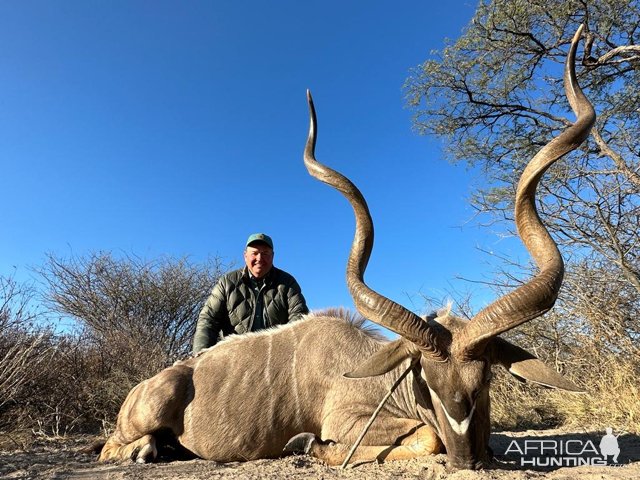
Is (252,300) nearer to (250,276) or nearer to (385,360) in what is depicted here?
(250,276)

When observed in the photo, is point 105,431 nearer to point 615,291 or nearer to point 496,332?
point 496,332

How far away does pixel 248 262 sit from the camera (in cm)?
501

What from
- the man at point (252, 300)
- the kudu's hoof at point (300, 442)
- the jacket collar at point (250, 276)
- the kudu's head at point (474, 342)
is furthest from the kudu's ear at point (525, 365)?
the jacket collar at point (250, 276)

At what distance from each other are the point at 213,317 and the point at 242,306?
1.00ft

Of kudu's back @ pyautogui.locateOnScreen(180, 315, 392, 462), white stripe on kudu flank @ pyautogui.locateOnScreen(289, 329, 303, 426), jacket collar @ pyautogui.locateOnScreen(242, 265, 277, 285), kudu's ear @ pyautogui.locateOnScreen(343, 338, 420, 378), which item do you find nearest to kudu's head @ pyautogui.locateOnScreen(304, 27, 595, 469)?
kudu's ear @ pyautogui.locateOnScreen(343, 338, 420, 378)

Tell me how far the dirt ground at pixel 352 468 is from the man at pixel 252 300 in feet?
5.21

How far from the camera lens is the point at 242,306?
490 centimetres

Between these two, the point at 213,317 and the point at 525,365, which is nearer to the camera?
the point at 525,365

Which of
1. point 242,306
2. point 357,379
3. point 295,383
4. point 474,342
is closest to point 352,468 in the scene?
point 357,379

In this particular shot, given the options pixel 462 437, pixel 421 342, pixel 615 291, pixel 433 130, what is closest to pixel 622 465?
pixel 462 437

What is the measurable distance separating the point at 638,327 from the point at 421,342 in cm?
306

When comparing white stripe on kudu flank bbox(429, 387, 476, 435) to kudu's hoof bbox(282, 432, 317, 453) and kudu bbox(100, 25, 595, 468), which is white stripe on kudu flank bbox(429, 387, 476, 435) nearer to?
kudu bbox(100, 25, 595, 468)

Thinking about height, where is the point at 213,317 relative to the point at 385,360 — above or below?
above

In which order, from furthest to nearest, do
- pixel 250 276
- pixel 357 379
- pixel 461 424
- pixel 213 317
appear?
pixel 250 276 < pixel 213 317 < pixel 357 379 < pixel 461 424
